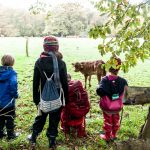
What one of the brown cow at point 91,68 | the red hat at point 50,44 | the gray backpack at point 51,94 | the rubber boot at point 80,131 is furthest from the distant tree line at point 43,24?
the gray backpack at point 51,94

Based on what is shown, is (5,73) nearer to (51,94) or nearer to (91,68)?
(51,94)

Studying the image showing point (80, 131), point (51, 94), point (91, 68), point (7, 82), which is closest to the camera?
point (51, 94)

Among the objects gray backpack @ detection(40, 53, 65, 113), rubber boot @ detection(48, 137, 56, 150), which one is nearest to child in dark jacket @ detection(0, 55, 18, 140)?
gray backpack @ detection(40, 53, 65, 113)

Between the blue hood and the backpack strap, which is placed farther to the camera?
the blue hood

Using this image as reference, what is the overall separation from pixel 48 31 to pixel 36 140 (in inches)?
2265

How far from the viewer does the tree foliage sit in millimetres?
4605

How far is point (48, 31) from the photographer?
6316cm

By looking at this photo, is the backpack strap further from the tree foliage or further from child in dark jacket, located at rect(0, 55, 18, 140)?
the tree foliage

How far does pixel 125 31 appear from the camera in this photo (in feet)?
16.3

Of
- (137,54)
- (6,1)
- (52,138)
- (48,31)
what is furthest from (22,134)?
(6,1)

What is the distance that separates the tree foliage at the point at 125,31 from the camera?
4.60m

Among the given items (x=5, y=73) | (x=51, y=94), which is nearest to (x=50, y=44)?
(x=51, y=94)

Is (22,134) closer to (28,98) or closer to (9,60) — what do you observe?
(9,60)

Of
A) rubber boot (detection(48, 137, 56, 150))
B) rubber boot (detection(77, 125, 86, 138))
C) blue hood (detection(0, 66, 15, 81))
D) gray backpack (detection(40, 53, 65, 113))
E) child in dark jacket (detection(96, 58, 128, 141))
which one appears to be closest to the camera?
gray backpack (detection(40, 53, 65, 113))
